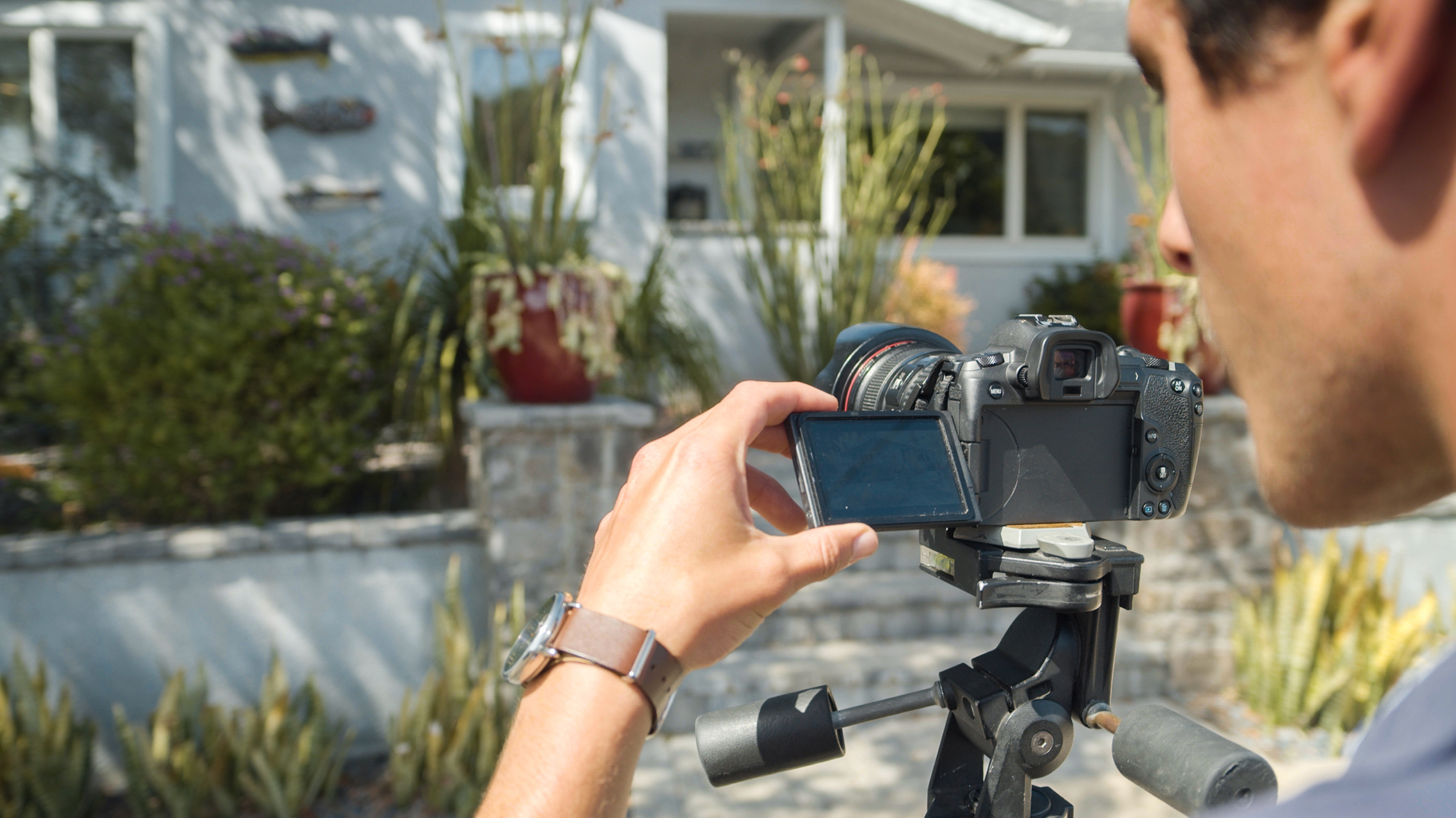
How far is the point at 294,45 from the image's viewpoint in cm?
598

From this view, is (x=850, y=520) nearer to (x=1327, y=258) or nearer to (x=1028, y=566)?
(x=1028, y=566)

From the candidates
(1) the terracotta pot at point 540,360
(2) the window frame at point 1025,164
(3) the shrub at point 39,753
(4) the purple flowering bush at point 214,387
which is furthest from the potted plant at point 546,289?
(2) the window frame at point 1025,164

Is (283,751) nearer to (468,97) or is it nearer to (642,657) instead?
(642,657)

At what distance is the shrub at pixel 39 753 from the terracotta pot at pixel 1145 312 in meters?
4.56

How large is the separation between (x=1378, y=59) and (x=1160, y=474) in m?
0.81

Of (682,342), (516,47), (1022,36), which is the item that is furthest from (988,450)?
(1022,36)

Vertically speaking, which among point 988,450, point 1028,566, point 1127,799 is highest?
point 988,450

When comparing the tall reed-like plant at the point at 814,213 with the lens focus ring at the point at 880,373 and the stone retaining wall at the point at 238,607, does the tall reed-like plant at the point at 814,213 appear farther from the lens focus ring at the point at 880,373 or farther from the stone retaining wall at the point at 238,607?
the lens focus ring at the point at 880,373

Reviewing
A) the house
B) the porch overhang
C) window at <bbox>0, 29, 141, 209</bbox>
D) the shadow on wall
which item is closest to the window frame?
the porch overhang

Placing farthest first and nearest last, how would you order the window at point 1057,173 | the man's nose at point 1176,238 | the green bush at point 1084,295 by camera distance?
the window at point 1057,173 < the green bush at point 1084,295 < the man's nose at point 1176,238

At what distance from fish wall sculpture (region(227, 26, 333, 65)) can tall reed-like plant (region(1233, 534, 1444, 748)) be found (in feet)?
19.3

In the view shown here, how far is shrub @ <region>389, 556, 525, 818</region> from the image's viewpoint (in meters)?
3.16

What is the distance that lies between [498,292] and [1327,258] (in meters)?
3.68

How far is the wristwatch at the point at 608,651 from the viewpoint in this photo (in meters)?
0.84
